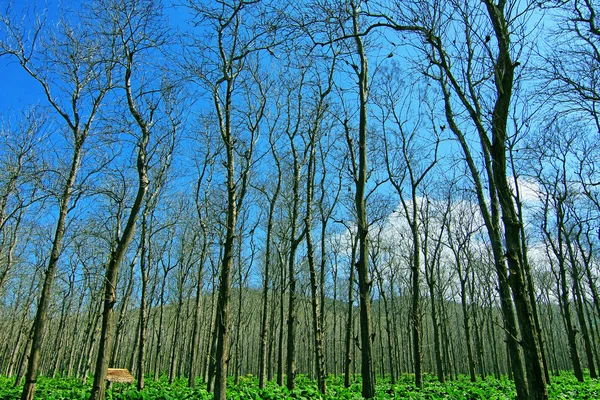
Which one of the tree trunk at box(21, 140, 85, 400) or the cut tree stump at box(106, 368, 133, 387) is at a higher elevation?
the tree trunk at box(21, 140, 85, 400)

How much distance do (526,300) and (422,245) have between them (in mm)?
12705

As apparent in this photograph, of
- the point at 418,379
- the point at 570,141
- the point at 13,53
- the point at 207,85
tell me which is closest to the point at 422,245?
the point at 418,379

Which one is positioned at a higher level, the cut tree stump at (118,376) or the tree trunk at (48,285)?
the tree trunk at (48,285)

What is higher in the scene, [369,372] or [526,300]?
[526,300]

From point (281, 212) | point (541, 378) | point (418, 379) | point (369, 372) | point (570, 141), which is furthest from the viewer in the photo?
point (281, 212)

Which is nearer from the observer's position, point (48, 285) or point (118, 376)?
point (48, 285)

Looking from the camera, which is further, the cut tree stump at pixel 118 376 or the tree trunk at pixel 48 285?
the cut tree stump at pixel 118 376

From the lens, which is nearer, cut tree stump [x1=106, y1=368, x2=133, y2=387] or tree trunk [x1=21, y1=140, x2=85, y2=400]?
tree trunk [x1=21, y1=140, x2=85, y2=400]

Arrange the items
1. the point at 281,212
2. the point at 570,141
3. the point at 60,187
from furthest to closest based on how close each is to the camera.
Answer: the point at 281,212, the point at 570,141, the point at 60,187

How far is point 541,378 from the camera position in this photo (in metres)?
3.97

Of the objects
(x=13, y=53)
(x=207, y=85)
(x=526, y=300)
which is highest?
(x=13, y=53)

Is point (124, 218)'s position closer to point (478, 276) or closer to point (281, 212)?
point (281, 212)

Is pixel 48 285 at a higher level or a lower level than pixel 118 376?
higher

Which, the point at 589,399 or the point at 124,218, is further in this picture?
the point at 124,218
